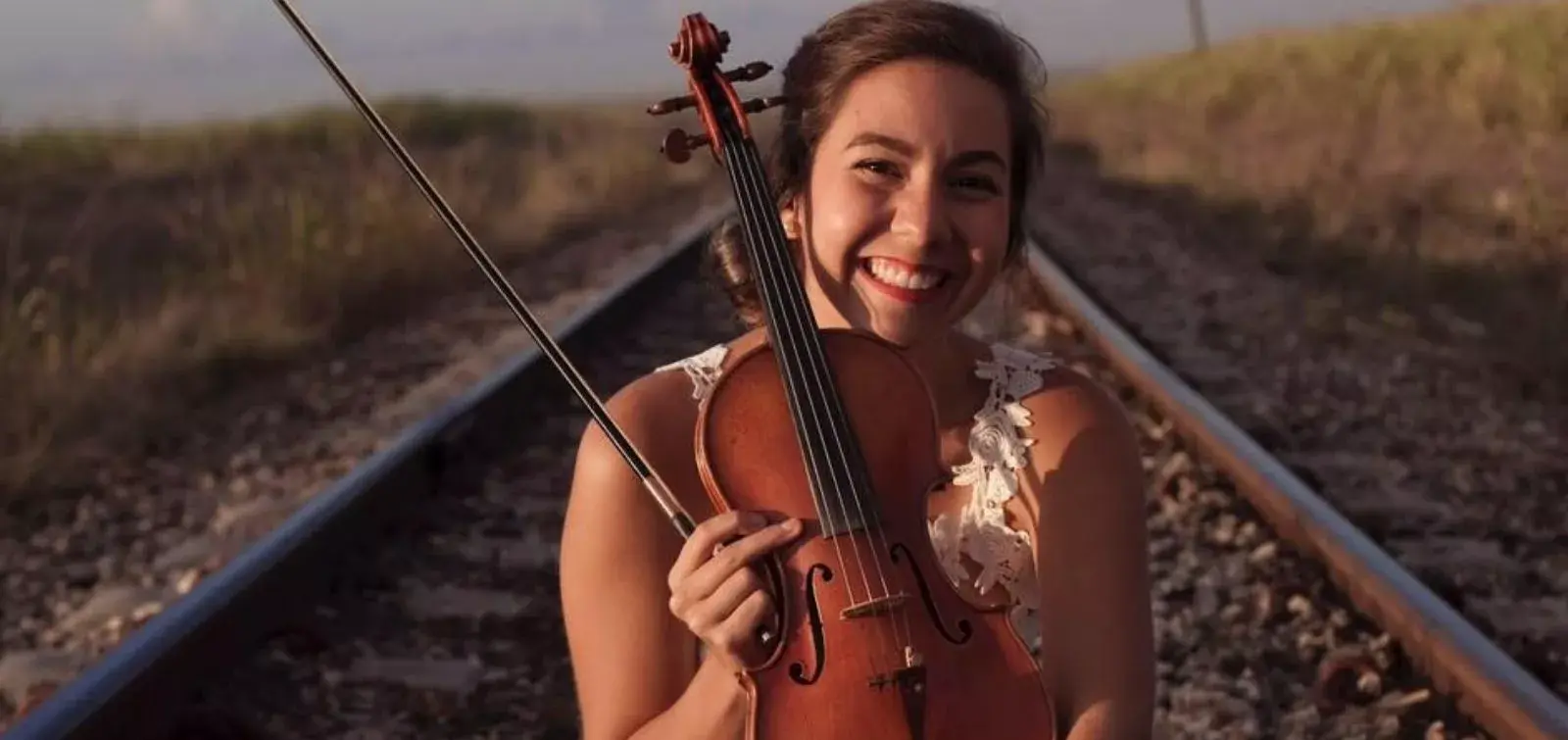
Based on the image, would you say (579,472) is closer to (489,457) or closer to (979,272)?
(979,272)

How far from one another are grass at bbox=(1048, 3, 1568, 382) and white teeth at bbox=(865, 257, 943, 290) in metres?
1.69

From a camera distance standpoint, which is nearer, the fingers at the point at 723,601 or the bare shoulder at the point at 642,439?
the fingers at the point at 723,601

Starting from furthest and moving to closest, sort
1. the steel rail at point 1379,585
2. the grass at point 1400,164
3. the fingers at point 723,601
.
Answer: the grass at point 1400,164 → the steel rail at point 1379,585 → the fingers at point 723,601

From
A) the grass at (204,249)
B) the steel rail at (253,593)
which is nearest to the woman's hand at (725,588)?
the steel rail at (253,593)

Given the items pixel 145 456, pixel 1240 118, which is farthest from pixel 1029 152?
pixel 1240 118

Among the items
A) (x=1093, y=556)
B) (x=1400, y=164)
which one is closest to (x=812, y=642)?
(x=1093, y=556)

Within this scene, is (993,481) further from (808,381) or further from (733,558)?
(733,558)

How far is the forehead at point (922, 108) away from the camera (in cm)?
164

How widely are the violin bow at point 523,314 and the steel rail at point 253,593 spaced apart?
150cm

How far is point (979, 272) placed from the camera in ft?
5.48

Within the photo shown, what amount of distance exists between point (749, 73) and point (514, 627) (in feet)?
7.63

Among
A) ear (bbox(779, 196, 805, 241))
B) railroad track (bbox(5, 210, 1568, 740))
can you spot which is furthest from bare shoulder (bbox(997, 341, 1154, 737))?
railroad track (bbox(5, 210, 1568, 740))

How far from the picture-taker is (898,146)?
5.37ft

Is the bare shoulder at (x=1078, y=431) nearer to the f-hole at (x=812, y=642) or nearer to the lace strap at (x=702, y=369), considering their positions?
the lace strap at (x=702, y=369)
